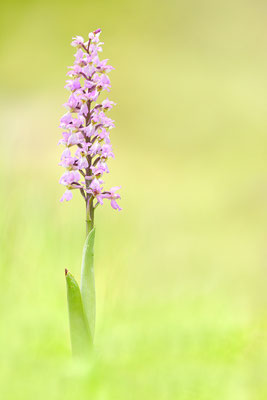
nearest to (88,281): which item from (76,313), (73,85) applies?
(76,313)

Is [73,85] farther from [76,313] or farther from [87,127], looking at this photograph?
[76,313]

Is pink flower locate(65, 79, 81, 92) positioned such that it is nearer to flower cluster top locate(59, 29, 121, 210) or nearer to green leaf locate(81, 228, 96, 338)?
flower cluster top locate(59, 29, 121, 210)

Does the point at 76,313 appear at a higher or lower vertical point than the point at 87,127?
lower

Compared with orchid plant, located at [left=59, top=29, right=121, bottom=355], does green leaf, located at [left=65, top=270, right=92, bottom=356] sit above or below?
below

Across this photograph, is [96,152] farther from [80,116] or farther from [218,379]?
[218,379]

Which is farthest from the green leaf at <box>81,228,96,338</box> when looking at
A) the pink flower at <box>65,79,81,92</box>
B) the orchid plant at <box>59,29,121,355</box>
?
the pink flower at <box>65,79,81,92</box>

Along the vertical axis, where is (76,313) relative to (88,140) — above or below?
below

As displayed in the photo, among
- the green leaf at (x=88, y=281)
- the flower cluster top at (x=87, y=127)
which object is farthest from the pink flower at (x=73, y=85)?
the green leaf at (x=88, y=281)

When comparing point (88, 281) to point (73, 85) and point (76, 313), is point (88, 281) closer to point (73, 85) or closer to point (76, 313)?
point (76, 313)

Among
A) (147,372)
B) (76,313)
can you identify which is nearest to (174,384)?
(147,372)
